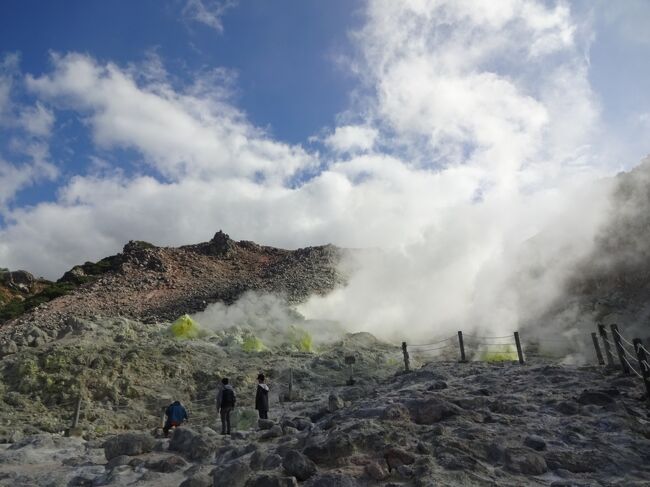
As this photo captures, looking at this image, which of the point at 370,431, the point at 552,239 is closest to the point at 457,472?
the point at 370,431

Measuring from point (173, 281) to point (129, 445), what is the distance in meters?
38.1

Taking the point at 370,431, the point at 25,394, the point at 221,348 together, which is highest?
the point at 221,348

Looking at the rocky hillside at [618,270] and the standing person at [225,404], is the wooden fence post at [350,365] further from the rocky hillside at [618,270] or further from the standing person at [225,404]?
the rocky hillside at [618,270]

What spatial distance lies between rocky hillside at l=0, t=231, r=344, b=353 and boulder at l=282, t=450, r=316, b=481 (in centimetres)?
2848

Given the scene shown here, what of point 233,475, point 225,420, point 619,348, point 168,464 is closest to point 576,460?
point 233,475

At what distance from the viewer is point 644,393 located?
7918 millimetres

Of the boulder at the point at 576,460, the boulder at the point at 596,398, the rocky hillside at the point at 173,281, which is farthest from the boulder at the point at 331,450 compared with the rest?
the rocky hillside at the point at 173,281

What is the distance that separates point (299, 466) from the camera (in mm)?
5457

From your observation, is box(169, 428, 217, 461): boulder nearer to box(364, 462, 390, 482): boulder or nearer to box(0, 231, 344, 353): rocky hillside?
box(364, 462, 390, 482): boulder

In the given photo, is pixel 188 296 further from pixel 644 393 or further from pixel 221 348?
pixel 644 393

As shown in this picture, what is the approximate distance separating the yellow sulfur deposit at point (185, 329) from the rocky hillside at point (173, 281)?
7661 mm

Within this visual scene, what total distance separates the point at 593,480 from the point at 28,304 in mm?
44718

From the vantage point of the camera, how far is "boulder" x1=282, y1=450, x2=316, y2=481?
5.41m

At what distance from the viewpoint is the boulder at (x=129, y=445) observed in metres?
7.95
